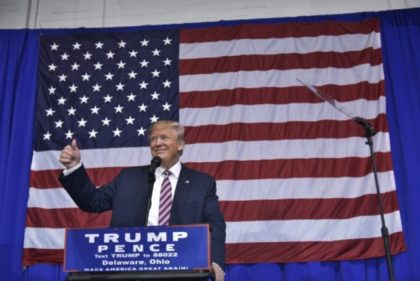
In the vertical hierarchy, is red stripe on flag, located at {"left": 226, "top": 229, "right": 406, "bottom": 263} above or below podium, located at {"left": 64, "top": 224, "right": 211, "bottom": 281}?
above

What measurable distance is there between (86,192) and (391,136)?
2.43 m

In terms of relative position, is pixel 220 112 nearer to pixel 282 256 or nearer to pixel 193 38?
pixel 193 38

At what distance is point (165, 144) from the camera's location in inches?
96.5

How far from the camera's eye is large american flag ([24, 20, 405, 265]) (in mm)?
3432

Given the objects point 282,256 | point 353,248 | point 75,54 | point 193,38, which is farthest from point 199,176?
point 75,54

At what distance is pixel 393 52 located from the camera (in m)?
3.84

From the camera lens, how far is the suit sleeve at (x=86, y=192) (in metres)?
2.09

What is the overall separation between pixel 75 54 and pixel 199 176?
2.21 meters

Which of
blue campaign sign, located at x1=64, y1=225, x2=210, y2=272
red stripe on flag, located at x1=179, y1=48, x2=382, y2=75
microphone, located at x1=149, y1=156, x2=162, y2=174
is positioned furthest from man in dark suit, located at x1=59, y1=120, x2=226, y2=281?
red stripe on flag, located at x1=179, y1=48, x2=382, y2=75

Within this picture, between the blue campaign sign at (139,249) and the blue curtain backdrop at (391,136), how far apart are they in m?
2.00

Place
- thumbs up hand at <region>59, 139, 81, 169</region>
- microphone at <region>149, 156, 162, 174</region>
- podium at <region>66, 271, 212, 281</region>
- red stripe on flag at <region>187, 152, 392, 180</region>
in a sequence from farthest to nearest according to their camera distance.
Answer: red stripe on flag at <region>187, 152, 392, 180</region>, thumbs up hand at <region>59, 139, 81, 169</region>, microphone at <region>149, 156, 162, 174</region>, podium at <region>66, 271, 212, 281</region>

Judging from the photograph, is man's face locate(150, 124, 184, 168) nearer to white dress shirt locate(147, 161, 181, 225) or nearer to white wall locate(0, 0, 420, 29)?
white dress shirt locate(147, 161, 181, 225)

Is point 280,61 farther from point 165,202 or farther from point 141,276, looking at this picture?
point 141,276

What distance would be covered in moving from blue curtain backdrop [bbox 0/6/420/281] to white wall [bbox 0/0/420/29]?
232 millimetres
